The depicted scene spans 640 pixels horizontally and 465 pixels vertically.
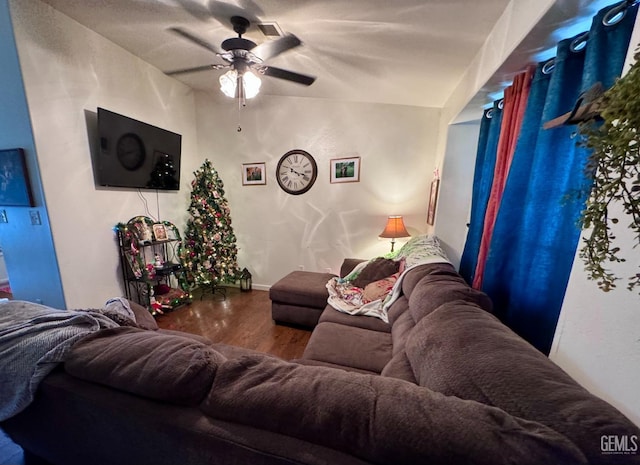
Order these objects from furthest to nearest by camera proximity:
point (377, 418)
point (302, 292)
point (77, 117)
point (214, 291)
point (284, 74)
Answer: point (214, 291)
point (302, 292)
point (77, 117)
point (284, 74)
point (377, 418)

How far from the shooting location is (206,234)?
124 inches

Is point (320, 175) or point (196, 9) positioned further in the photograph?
point (320, 175)

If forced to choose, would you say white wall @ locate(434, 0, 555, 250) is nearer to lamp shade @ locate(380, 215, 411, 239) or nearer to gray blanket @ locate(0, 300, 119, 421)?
lamp shade @ locate(380, 215, 411, 239)

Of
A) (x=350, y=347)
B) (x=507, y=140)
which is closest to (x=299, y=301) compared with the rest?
(x=350, y=347)

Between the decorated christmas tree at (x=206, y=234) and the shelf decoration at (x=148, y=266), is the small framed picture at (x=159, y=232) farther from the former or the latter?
the decorated christmas tree at (x=206, y=234)

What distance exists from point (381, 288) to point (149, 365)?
177 centimetres

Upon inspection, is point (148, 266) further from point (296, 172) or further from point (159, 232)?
point (296, 172)

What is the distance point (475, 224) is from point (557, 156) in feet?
2.68

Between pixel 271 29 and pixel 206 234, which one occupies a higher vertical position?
pixel 271 29

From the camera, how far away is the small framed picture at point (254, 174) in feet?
10.9

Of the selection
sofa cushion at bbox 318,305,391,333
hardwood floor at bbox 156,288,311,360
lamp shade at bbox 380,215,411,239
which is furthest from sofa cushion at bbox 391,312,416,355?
lamp shade at bbox 380,215,411,239

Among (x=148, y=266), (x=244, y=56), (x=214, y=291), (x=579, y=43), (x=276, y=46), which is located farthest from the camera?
(x=214, y=291)

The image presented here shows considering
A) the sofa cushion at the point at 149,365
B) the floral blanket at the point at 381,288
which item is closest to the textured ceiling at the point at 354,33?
the floral blanket at the point at 381,288

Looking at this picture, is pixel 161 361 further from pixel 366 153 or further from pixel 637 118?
pixel 366 153
